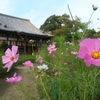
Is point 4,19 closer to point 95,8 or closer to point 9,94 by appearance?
point 9,94

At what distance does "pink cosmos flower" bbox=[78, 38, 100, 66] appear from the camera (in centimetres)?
37

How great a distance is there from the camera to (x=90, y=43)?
0.40 m

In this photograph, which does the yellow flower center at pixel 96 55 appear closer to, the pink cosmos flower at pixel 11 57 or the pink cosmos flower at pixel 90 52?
the pink cosmos flower at pixel 90 52

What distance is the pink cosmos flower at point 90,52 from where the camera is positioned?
369mm

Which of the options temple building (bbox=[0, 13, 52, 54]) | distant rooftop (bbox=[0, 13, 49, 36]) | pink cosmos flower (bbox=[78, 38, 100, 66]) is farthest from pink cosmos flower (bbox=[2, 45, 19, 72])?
distant rooftop (bbox=[0, 13, 49, 36])

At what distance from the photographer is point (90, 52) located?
39 centimetres

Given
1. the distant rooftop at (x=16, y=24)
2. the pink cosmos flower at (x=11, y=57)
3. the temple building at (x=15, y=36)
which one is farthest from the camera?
the distant rooftop at (x=16, y=24)

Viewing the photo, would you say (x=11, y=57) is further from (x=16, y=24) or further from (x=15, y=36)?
(x=16, y=24)

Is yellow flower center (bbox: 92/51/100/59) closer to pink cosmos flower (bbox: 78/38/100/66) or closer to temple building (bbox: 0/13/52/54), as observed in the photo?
pink cosmos flower (bbox: 78/38/100/66)

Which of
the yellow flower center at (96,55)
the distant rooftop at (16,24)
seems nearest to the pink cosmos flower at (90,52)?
the yellow flower center at (96,55)

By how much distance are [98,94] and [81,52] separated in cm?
65

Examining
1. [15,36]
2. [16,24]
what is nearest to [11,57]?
[15,36]

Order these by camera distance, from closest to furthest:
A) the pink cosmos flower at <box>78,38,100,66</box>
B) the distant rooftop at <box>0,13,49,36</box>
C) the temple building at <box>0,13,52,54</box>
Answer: the pink cosmos flower at <box>78,38,100,66</box> → the temple building at <box>0,13,52,54</box> → the distant rooftop at <box>0,13,49,36</box>

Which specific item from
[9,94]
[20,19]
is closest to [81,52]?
[9,94]
